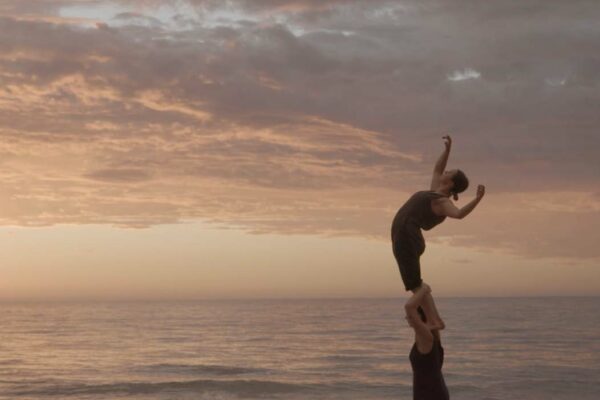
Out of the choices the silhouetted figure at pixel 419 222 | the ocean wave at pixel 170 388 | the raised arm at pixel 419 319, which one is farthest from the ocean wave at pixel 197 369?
the silhouetted figure at pixel 419 222

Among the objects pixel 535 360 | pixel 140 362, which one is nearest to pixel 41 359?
pixel 140 362

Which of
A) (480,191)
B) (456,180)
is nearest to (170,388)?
(456,180)

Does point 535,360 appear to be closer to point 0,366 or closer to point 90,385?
point 90,385

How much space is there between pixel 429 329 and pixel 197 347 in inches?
1391

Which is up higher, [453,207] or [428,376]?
[453,207]

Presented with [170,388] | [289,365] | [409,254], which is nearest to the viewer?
[409,254]

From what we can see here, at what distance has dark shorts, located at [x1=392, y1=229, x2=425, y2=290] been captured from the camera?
7.50 meters

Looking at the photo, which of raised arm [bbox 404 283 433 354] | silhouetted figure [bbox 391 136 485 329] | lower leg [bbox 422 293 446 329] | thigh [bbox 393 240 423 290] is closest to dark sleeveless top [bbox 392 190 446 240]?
silhouetted figure [bbox 391 136 485 329]

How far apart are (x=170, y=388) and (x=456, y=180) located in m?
21.1

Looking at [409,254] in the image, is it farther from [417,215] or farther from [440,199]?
[440,199]

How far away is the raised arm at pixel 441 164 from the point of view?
783 cm

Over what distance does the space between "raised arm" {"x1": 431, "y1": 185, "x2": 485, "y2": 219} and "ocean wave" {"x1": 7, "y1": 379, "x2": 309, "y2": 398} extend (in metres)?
19.6

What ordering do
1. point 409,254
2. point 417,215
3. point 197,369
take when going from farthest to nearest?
1. point 197,369
2. point 417,215
3. point 409,254

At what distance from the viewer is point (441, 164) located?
7.88 meters
